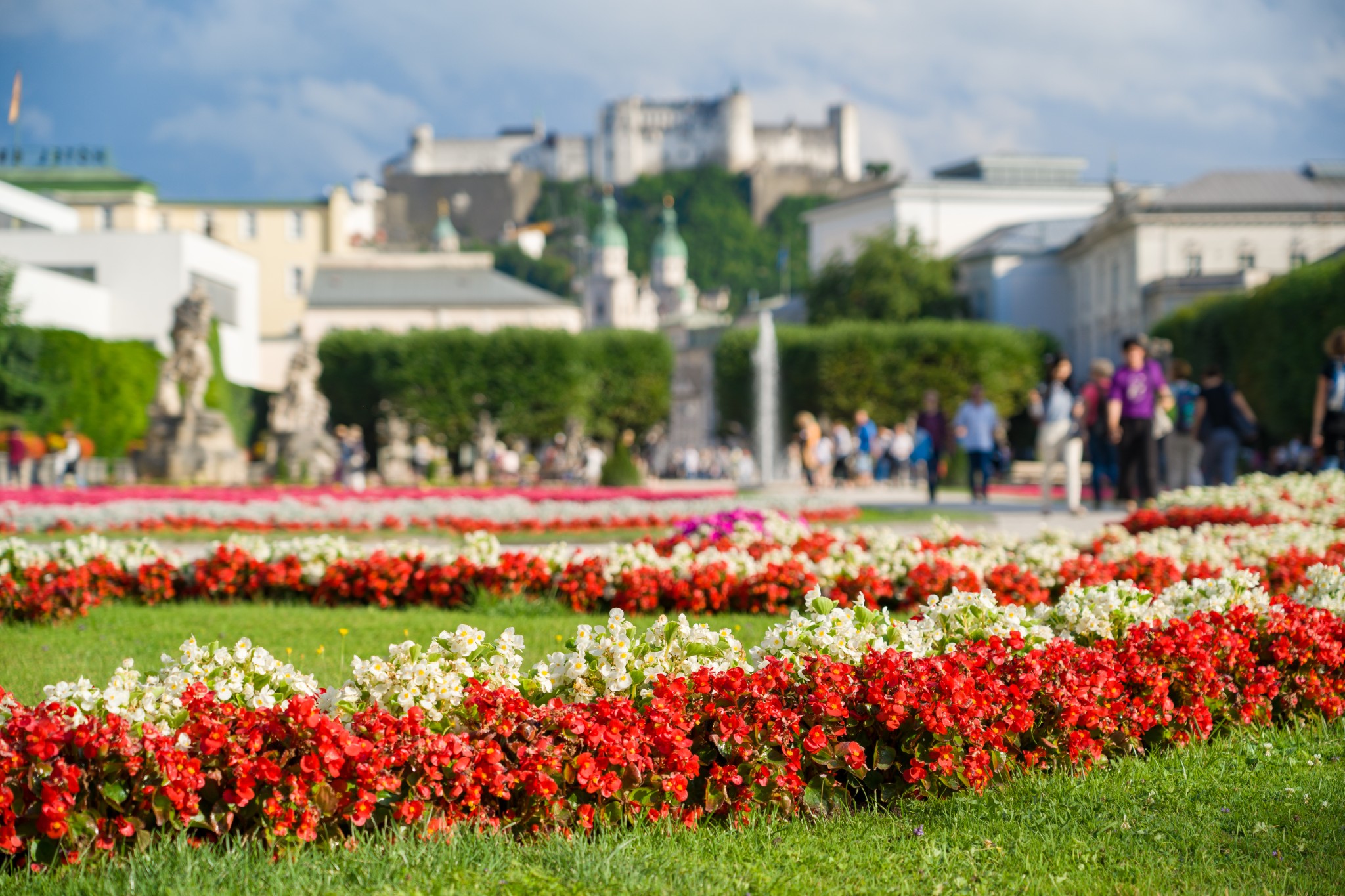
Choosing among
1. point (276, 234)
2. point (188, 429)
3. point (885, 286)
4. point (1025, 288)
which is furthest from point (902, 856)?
point (276, 234)

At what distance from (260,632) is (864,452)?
23.8m

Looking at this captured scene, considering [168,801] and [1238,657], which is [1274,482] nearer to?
[1238,657]

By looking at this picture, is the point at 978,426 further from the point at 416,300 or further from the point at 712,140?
the point at 712,140

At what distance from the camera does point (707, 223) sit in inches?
5743

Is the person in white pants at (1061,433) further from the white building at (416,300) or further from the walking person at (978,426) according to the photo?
the white building at (416,300)

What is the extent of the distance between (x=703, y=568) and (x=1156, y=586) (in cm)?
247

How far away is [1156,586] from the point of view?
312 inches

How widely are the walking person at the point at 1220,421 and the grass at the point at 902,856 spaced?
12.0 metres

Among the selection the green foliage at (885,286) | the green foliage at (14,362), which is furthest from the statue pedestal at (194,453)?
the green foliage at (885,286)

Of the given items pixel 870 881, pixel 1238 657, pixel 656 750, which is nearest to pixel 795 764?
pixel 656 750

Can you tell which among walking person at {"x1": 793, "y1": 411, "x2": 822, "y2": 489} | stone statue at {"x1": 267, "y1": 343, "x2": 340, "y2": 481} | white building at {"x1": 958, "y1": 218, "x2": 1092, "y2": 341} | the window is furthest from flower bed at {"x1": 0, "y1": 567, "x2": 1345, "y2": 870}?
the window

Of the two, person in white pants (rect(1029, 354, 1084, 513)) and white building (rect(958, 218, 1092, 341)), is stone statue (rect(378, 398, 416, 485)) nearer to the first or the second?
person in white pants (rect(1029, 354, 1084, 513))

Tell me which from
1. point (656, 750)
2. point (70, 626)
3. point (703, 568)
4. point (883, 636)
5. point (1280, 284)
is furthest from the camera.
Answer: point (1280, 284)

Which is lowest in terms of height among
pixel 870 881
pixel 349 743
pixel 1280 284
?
pixel 870 881
